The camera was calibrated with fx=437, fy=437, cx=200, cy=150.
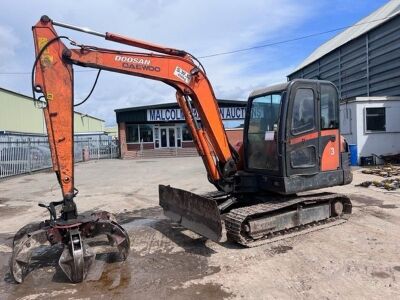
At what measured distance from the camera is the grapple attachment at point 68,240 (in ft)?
17.5

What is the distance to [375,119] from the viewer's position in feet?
59.5

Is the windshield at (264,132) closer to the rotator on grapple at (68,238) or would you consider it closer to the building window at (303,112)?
the building window at (303,112)

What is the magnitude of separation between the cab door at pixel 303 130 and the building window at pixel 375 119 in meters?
11.8

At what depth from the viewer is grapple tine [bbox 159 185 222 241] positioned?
21.0 ft

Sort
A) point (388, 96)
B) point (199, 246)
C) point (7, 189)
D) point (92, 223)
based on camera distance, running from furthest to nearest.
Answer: point (388, 96) < point (7, 189) < point (199, 246) < point (92, 223)

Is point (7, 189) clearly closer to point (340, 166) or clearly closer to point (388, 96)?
point (340, 166)

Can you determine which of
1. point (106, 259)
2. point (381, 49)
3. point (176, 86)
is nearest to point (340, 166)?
point (176, 86)

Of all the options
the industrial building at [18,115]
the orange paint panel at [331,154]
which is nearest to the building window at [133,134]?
the industrial building at [18,115]

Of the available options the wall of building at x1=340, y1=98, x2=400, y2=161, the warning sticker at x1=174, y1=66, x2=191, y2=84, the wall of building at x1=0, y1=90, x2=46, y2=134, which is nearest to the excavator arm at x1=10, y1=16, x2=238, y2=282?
the warning sticker at x1=174, y1=66, x2=191, y2=84

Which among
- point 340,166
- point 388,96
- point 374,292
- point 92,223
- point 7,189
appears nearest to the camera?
point 374,292

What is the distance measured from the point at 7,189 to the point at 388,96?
15.8 metres

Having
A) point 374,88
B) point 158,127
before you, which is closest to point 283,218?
point 374,88

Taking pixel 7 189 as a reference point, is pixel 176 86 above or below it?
above

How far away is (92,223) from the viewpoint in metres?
5.83
